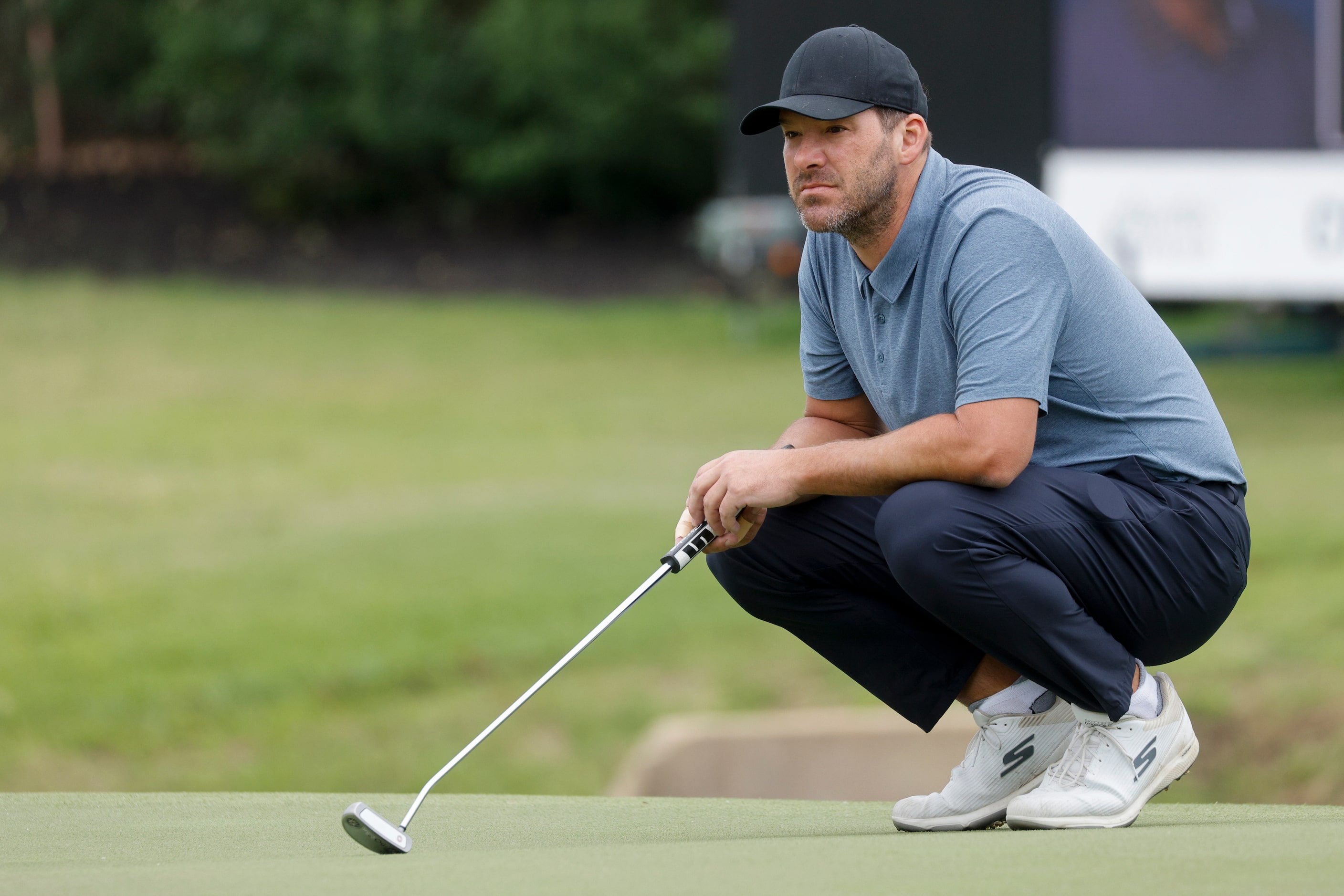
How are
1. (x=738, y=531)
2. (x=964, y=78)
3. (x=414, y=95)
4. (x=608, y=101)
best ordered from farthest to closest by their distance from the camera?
(x=414, y=95)
(x=608, y=101)
(x=964, y=78)
(x=738, y=531)

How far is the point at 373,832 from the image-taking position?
2309 mm

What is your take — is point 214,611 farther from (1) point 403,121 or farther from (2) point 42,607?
(1) point 403,121

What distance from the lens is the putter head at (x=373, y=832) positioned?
90.7 inches

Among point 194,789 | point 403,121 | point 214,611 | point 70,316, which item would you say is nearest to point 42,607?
point 214,611

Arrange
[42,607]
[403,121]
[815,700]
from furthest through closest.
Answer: [403,121] → [42,607] → [815,700]

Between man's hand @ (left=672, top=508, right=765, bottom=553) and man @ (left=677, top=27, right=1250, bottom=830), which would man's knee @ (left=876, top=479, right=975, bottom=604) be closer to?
man @ (left=677, top=27, right=1250, bottom=830)

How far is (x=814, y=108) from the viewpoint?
2369mm

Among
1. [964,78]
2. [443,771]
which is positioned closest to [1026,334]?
[443,771]

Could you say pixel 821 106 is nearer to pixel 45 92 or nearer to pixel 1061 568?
pixel 1061 568

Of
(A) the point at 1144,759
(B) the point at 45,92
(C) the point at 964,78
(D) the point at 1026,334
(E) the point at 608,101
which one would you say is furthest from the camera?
(B) the point at 45,92

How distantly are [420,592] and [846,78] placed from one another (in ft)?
15.6

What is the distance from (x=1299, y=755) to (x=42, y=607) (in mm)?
4800

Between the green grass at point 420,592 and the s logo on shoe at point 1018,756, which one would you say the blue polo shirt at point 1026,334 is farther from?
the green grass at point 420,592

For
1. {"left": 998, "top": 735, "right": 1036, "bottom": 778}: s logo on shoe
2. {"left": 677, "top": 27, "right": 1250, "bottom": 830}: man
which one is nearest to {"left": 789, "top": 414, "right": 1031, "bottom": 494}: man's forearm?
{"left": 677, "top": 27, "right": 1250, "bottom": 830}: man
